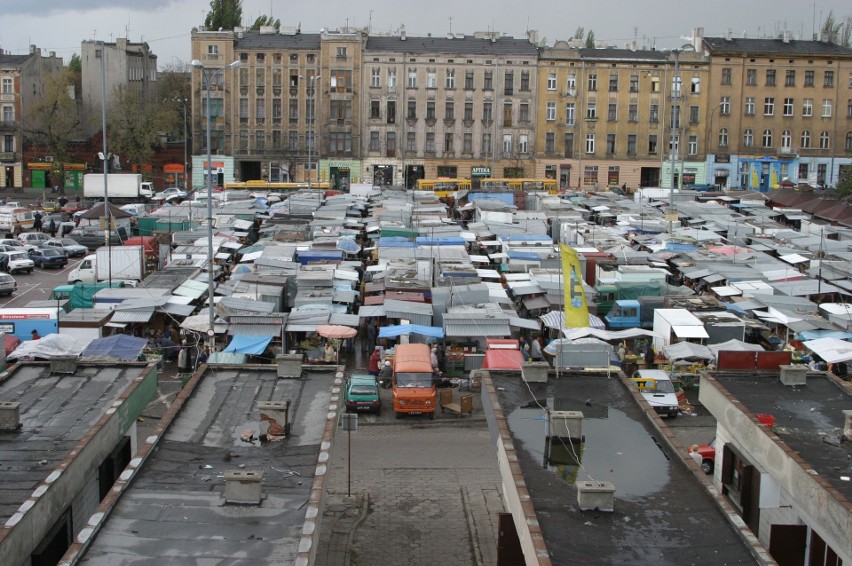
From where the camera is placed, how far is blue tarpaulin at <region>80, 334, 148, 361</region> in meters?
27.7

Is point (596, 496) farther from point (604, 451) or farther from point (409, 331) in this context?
point (409, 331)

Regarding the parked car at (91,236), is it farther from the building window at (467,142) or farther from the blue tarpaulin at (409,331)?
the building window at (467,142)

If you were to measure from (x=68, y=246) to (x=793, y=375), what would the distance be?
39.2 metres

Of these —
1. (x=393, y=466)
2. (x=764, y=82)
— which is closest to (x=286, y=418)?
(x=393, y=466)

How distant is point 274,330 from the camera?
101 ft

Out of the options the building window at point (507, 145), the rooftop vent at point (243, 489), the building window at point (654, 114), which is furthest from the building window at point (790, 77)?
the rooftop vent at point (243, 489)

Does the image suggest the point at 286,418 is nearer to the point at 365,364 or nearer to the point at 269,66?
the point at 365,364

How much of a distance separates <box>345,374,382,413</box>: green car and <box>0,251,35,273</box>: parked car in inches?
921

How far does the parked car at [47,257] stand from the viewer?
46656 mm

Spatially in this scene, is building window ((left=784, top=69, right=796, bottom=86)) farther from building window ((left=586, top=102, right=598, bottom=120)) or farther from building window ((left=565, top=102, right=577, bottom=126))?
building window ((left=565, top=102, right=577, bottom=126))

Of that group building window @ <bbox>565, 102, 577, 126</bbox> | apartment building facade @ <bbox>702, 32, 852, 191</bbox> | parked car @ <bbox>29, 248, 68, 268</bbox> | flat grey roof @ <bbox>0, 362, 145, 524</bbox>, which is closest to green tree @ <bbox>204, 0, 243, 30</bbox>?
building window @ <bbox>565, 102, 577, 126</bbox>

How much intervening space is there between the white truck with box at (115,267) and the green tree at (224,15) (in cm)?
5819

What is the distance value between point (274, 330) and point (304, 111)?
51724 millimetres

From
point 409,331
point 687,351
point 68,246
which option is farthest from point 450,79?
point 687,351
